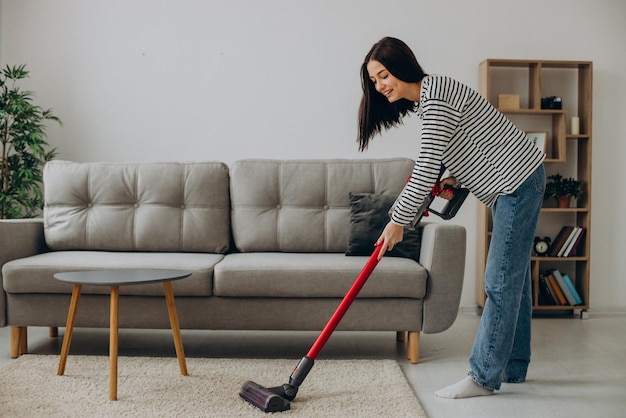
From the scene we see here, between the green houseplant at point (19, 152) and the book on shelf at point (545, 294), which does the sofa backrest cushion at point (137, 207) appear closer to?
the green houseplant at point (19, 152)

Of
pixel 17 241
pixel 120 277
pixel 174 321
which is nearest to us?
pixel 120 277

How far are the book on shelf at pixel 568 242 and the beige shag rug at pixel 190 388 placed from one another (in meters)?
1.73

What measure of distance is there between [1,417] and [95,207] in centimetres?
136

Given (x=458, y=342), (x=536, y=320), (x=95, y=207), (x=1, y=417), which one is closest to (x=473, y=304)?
(x=536, y=320)

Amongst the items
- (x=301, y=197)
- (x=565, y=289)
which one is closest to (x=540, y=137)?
(x=565, y=289)

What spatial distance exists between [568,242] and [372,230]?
1.57 m

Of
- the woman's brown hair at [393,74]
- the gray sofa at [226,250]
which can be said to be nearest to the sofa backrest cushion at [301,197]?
the gray sofa at [226,250]

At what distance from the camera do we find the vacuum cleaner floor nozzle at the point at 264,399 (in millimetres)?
1946

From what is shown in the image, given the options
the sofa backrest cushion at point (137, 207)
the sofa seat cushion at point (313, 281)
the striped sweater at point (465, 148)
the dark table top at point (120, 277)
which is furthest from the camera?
the sofa backrest cushion at point (137, 207)

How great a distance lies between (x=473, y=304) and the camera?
389 cm

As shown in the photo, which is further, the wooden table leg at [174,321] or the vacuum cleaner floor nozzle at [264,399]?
the wooden table leg at [174,321]

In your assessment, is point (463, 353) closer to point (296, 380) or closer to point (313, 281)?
point (313, 281)

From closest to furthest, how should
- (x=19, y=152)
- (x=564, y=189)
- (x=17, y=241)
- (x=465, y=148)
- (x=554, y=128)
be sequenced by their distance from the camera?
1. (x=465, y=148)
2. (x=17, y=241)
3. (x=19, y=152)
4. (x=564, y=189)
5. (x=554, y=128)

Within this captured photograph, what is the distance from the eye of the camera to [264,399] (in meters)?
1.96
